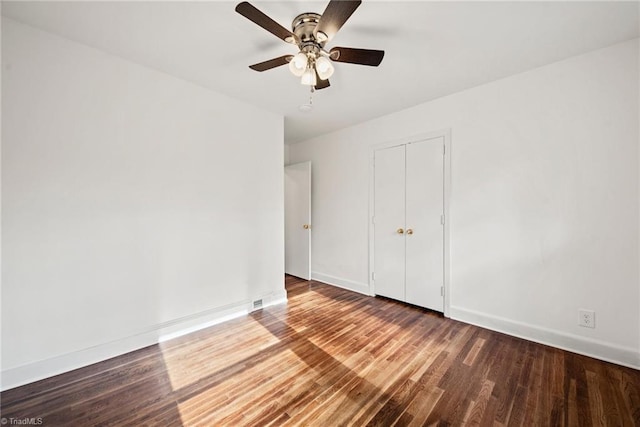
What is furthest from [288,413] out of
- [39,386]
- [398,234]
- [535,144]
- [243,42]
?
[535,144]

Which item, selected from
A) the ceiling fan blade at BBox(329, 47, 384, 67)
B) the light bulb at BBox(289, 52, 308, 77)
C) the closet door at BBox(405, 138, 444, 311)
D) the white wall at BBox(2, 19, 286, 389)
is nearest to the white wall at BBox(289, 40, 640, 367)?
the closet door at BBox(405, 138, 444, 311)

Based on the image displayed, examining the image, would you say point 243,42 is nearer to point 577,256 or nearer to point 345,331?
point 345,331

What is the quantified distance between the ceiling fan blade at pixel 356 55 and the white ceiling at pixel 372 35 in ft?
0.87

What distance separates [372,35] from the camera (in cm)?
187

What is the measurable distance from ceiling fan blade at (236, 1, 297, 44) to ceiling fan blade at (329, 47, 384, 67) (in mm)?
284

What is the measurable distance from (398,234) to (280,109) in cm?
221

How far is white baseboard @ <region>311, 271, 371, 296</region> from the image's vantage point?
145 inches

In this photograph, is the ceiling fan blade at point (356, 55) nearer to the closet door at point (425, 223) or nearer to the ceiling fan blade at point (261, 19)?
the ceiling fan blade at point (261, 19)

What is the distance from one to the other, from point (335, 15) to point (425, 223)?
94.3 inches

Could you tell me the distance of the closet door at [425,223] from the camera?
2951 mm

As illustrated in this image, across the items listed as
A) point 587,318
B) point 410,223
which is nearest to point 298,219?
point 410,223

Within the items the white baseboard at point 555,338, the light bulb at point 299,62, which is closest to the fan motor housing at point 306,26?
the light bulb at point 299,62

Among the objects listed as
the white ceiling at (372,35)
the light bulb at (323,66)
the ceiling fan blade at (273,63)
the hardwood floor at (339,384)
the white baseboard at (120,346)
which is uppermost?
the white ceiling at (372,35)

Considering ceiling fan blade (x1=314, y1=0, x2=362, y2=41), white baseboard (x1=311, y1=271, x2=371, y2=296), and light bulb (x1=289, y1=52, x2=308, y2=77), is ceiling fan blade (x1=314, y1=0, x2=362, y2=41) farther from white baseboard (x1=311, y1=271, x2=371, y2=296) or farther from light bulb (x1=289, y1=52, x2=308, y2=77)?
white baseboard (x1=311, y1=271, x2=371, y2=296)
